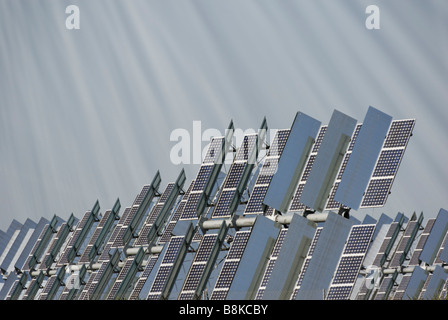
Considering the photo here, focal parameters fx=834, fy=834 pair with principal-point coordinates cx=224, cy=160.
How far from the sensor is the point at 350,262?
2302cm

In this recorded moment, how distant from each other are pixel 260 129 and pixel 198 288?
20.5 feet

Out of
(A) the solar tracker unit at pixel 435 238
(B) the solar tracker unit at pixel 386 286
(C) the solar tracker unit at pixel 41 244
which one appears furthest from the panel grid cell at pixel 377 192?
(C) the solar tracker unit at pixel 41 244

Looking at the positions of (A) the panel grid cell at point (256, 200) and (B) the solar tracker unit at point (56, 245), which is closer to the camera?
(A) the panel grid cell at point (256, 200)

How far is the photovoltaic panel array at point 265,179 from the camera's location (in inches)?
1061

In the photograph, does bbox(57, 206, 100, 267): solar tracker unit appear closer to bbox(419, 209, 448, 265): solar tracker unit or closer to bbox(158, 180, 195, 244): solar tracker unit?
bbox(158, 180, 195, 244): solar tracker unit

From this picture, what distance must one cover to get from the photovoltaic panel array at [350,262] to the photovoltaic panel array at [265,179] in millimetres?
3700

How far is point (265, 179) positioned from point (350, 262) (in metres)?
5.36

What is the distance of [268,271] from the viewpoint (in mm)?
24422

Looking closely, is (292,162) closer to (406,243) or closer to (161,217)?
(161,217)

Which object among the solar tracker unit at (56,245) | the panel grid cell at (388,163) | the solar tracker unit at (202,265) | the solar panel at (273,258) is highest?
the panel grid cell at (388,163)

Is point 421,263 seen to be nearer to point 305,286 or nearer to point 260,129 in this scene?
point 260,129

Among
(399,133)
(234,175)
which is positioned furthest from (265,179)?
(399,133)

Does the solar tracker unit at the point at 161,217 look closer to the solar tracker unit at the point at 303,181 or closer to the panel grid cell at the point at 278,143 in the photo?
the panel grid cell at the point at 278,143
